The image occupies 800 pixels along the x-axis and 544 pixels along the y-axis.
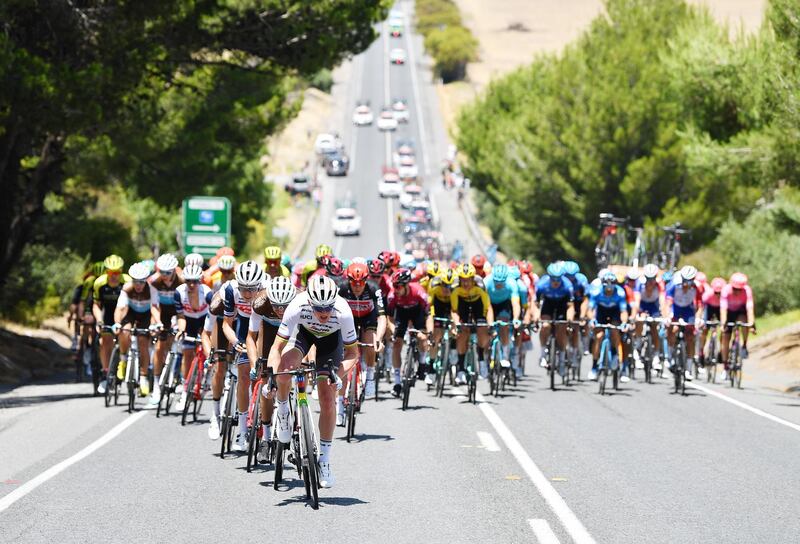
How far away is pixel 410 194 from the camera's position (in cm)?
9494

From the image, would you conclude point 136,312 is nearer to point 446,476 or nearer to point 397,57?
point 446,476

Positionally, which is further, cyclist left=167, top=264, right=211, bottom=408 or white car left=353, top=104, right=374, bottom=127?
white car left=353, top=104, right=374, bottom=127

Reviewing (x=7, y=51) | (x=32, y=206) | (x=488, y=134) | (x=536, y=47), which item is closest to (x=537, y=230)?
(x=488, y=134)

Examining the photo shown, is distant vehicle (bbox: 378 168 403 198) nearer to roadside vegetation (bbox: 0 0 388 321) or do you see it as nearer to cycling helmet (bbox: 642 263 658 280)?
roadside vegetation (bbox: 0 0 388 321)

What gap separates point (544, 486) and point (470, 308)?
745 cm

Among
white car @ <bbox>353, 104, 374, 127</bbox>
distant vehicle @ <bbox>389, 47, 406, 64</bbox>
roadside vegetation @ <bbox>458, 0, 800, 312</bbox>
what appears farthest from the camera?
distant vehicle @ <bbox>389, 47, 406, 64</bbox>

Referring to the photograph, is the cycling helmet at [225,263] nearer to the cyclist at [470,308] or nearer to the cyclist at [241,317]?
the cyclist at [241,317]

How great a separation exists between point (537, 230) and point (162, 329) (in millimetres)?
44932

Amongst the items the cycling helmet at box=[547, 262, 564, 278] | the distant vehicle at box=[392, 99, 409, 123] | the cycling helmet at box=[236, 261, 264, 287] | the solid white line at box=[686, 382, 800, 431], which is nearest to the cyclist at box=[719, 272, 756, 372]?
the solid white line at box=[686, 382, 800, 431]

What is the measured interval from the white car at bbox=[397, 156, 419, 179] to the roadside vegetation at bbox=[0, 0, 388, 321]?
57880 mm

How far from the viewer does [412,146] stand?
4606 inches

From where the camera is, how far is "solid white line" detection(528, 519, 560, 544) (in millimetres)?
9234

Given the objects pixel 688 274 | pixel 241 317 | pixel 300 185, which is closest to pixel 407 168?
pixel 300 185

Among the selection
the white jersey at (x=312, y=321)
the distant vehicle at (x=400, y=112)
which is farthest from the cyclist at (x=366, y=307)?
the distant vehicle at (x=400, y=112)
